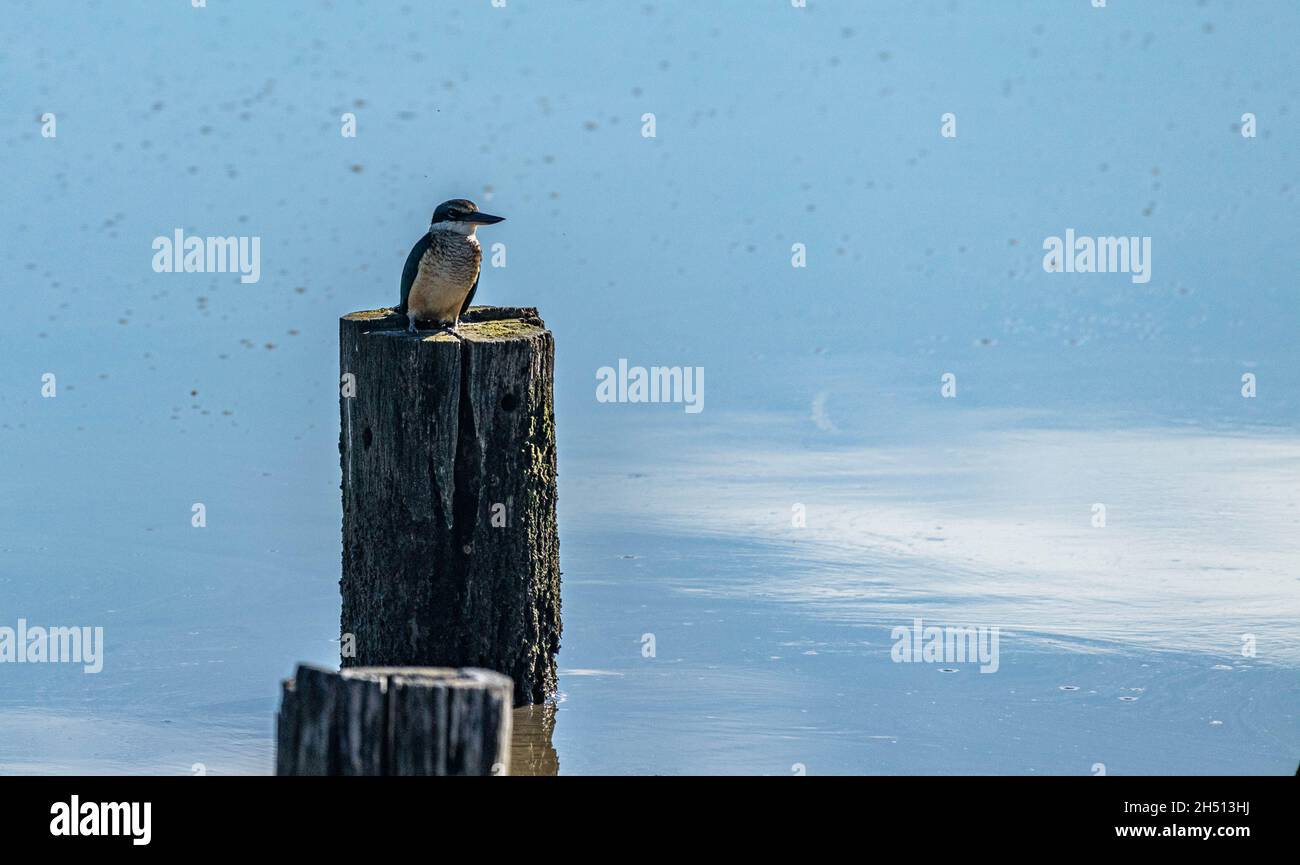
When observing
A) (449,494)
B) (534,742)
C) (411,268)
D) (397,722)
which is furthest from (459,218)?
(397,722)

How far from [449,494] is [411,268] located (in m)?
1.20

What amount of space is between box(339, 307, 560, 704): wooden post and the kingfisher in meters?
0.27

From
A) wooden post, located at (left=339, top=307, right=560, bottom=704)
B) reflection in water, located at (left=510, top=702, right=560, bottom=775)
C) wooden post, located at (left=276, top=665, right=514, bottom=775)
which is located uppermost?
wooden post, located at (left=339, top=307, right=560, bottom=704)

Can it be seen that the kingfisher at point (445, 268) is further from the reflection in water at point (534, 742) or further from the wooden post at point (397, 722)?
the wooden post at point (397, 722)

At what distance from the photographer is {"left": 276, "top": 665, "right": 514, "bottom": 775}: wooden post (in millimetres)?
3387

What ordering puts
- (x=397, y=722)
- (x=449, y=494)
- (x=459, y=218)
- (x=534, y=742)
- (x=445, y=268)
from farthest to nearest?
(x=459, y=218)
(x=445, y=268)
(x=534, y=742)
(x=449, y=494)
(x=397, y=722)

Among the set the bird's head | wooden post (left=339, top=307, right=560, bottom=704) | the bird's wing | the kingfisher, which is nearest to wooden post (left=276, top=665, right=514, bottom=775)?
wooden post (left=339, top=307, right=560, bottom=704)

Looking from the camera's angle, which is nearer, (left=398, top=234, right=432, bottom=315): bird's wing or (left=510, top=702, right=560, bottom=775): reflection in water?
(left=510, top=702, right=560, bottom=775): reflection in water

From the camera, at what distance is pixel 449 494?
5.43 m

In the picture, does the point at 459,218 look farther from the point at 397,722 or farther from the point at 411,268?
the point at 397,722

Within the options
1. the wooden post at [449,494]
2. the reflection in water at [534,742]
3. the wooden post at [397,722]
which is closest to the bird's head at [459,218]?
the wooden post at [449,494]

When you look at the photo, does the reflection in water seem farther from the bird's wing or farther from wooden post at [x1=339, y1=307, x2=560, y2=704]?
the bird's wing

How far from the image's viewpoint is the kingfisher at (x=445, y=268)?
5.99 meters
